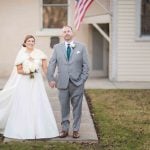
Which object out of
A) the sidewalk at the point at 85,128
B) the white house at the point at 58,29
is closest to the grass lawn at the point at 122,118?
the sidewalk at the point at 85,128

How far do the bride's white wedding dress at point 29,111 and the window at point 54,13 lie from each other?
9.07m

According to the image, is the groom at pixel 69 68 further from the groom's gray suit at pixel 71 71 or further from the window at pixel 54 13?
the window at pixel 54 13

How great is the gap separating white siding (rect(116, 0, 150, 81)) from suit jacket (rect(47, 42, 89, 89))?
8034mm

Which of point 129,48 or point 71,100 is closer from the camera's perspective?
point 71,100

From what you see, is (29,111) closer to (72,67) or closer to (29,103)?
(29,103)

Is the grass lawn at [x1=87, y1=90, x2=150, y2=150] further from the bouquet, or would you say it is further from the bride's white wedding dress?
the bouquet

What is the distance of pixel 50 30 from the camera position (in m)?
17.9

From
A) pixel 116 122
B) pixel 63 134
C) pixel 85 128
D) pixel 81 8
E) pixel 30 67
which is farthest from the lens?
pixel 81 8

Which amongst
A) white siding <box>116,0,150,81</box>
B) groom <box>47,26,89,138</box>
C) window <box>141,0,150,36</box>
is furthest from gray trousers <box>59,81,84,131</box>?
window <box>141,0,150,36</box>

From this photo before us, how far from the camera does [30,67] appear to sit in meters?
8.77

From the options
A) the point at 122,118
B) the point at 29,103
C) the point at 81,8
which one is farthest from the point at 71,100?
the point at 81,8

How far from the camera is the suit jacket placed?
8.58 metres

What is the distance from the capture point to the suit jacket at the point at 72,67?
8.58 metres

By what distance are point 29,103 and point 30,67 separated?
60cm
